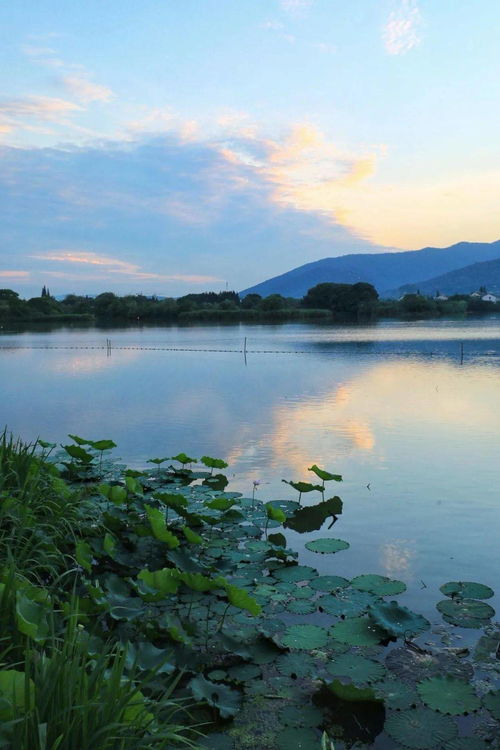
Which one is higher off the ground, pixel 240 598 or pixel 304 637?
pixel 240 598

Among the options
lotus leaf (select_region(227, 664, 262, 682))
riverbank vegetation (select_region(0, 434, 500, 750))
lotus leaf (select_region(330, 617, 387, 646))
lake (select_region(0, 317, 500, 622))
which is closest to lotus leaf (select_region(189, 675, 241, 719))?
riverbank vegetation (select_region(0, 434, 500, 750))

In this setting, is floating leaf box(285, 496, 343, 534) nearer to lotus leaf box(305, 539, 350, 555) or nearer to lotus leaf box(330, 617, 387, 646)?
lotus leaf box(305, 539, 350, 555)

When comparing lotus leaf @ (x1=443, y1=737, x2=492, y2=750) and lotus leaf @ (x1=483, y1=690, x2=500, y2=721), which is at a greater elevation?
lotus leaf @ (x1=483, y1=690, x2=500, y2=721)

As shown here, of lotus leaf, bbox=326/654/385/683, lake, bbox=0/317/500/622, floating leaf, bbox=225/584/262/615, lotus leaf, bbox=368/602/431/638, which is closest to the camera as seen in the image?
lotus leaf, bbox=326/654/385/683

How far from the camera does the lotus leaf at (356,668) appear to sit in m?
3.57

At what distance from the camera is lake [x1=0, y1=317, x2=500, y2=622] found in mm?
5988

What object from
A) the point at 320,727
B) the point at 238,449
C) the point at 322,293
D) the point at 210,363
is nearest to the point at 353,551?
the point at 320,727

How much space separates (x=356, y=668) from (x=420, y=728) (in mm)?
565

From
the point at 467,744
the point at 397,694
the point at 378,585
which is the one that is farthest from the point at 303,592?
the point at 467,744

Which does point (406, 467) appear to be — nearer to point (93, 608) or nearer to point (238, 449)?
point (238, 449)

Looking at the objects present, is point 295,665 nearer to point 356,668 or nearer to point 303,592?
point 356,668

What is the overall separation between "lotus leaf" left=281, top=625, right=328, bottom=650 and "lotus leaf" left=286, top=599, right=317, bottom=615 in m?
A: 0.27

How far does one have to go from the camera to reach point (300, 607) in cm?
446

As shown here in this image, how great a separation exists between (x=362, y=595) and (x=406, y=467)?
4.71 metres
